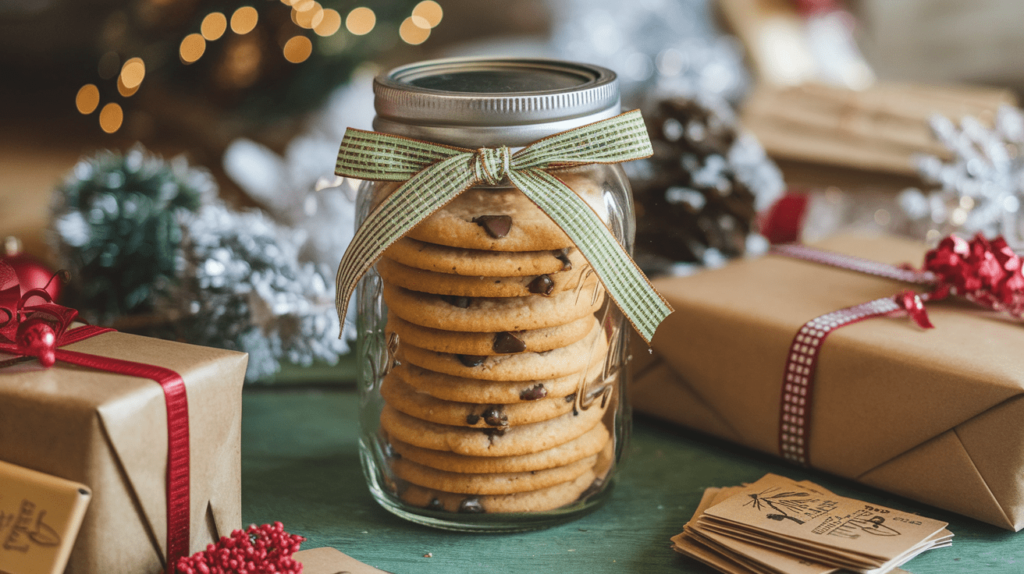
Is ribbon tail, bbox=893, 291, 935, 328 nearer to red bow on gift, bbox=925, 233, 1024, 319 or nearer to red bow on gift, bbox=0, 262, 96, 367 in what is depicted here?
red bow on gift, bbox=925, 233, 1024, 319

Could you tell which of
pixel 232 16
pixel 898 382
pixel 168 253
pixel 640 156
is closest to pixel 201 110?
pixel 232 16

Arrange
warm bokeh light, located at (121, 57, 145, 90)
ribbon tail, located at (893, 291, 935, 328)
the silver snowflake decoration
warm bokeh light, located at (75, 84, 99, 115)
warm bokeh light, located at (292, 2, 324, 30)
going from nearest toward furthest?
1. ribbon tail, located at (893, 291, 935, 328)
2. the silver snowflake decoration
3. warm bokeh light, located at (292, 2, 324, 30)
4. warm bokeh light, located at (121, 57, 145, 90)
5. warm bokeh light, located at (75, 84, 99, 115)

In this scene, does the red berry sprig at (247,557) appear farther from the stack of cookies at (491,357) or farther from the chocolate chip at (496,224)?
the chocolate chip at (496,224)

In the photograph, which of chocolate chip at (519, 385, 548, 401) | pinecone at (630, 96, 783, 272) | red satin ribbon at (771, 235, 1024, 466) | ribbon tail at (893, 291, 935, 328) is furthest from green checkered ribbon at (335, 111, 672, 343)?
pinecone at (630, 96, 783, 272)

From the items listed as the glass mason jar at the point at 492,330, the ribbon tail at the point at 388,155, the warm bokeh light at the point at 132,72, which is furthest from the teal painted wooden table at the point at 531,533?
the warm bokeh light at the point at 132,72

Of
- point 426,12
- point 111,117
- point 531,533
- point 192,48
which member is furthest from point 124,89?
point 531,533

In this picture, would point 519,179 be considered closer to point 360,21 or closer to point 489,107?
point 489,107
